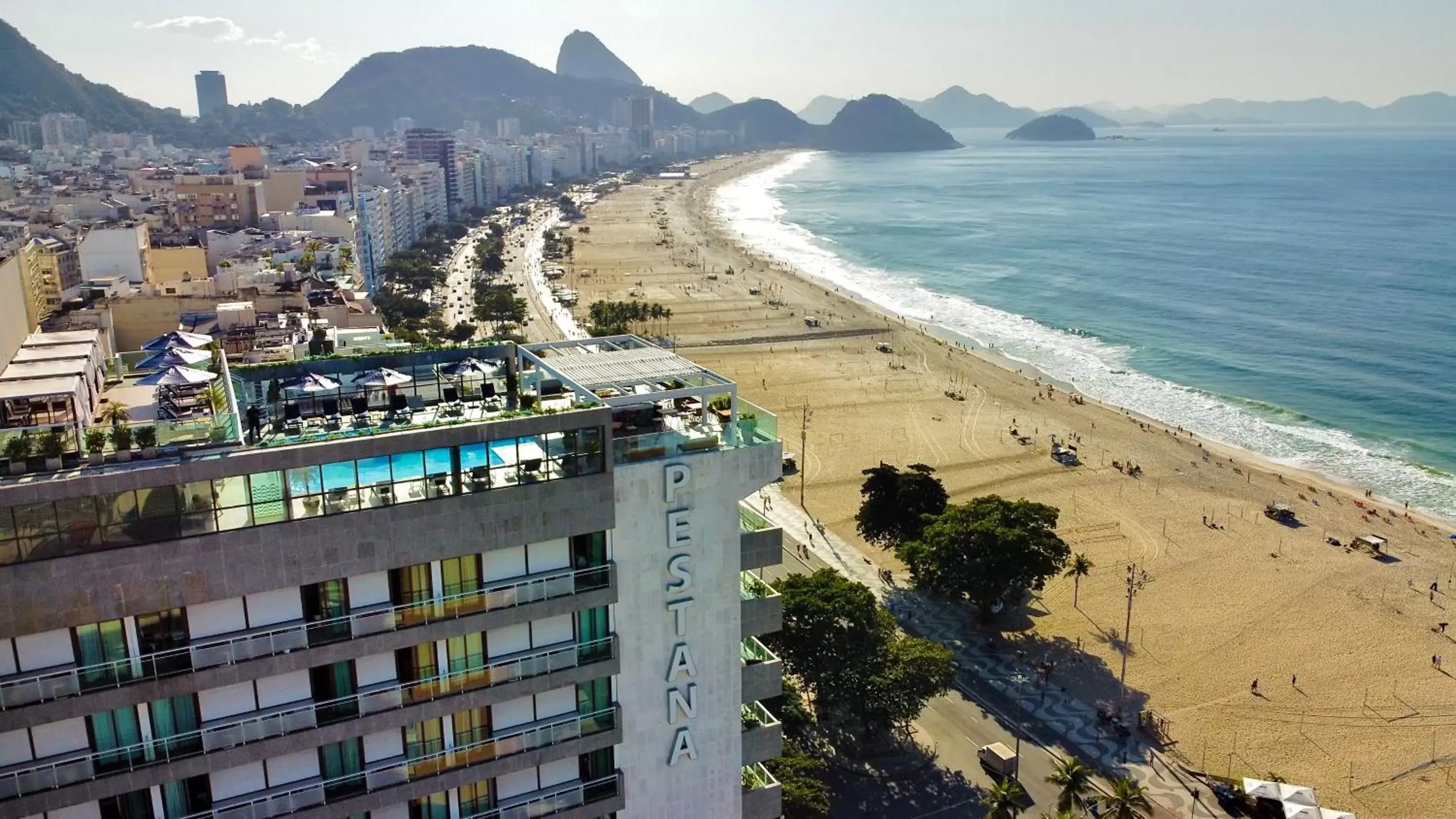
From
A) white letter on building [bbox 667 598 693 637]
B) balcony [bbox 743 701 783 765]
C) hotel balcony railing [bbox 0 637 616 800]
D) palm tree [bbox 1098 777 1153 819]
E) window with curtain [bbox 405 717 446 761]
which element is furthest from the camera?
palm tree [bbox 1098 777 1153 819]

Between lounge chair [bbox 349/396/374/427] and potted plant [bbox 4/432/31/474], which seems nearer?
potted plant [bbox 4/432/31/474]

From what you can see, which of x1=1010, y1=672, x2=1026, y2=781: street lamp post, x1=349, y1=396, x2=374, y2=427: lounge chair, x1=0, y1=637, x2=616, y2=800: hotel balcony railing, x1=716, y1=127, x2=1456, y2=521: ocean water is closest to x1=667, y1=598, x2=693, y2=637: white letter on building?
x1=0, y1=637, x2=616, y2=800: hotel balcony railing

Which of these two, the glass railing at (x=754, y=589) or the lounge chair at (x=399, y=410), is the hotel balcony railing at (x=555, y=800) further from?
the lounge chair at (x=399, y=410)

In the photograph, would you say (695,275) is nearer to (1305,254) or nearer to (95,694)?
(1305,254)

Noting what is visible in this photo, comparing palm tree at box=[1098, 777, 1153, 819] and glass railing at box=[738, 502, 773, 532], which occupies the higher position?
glass railing at box=[738, 502, 773, 532]

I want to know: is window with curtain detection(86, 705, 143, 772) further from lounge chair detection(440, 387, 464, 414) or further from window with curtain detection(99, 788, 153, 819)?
lounge chair detection(440, 387, 464, 414)

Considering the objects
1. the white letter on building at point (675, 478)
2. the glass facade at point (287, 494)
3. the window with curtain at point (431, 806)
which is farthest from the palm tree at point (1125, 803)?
the glass facade at point (287, 494)

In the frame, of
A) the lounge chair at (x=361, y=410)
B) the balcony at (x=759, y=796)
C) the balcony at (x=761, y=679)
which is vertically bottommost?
the balcony at (x=759, y=796)
